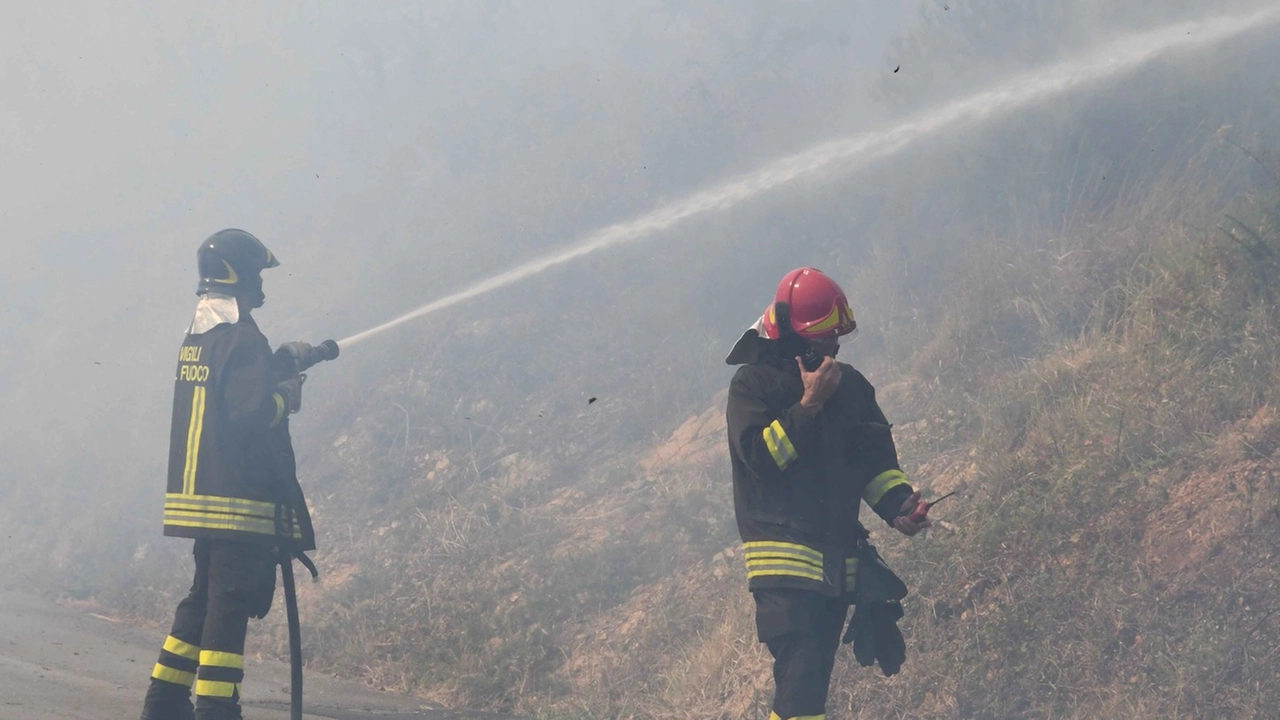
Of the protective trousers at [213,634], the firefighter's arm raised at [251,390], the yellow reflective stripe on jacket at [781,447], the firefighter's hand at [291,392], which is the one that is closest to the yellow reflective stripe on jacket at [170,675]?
the protective trousers at [213,634]

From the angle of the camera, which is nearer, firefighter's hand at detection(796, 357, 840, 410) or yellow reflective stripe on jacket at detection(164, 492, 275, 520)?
firefighter's hand at detection(796, 357, 840, 410)

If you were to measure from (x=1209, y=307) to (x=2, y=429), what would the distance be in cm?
1656

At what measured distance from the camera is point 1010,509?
4910 millimetres

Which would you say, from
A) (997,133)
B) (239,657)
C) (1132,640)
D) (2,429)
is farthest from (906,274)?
(2,429)

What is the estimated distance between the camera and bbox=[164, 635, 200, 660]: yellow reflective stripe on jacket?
4.10 metres

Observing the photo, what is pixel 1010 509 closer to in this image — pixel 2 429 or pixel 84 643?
pixel 84 643

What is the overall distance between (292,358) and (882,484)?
2677mm

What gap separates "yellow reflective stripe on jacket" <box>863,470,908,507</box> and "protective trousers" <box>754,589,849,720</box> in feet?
1.24

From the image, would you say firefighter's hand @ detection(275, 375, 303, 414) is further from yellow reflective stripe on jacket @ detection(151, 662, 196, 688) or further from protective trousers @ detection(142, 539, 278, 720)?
yellow reflective stripe on jacket @ detection(151, 662, 196, 688)

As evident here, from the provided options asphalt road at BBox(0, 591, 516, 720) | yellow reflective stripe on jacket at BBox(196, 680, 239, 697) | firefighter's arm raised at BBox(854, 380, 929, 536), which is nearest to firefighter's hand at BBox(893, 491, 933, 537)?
firefighter's arm raised at BBox(854, 380, 929, 536)

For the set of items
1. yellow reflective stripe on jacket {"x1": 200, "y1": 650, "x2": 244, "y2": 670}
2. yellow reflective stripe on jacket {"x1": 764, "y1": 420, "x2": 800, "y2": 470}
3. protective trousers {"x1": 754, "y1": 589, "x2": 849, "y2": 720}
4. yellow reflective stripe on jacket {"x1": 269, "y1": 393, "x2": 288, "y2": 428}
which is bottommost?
protective trousers {"x1": 754, "y1": 589, "x2": 849, "y2": 720}

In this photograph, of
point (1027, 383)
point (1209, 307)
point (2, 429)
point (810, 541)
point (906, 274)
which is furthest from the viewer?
point (2, 429)

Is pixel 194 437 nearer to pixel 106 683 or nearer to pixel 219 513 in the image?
pixel 219 513

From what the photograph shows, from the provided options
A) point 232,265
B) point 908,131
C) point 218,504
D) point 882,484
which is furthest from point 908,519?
point 908,131
